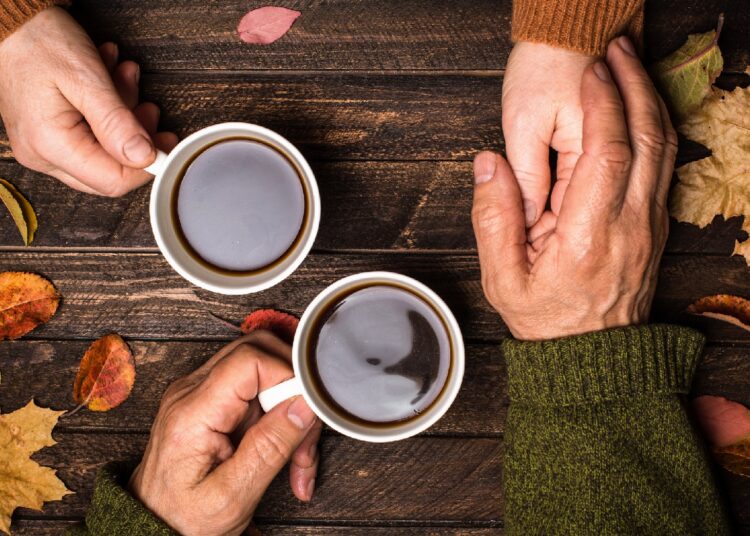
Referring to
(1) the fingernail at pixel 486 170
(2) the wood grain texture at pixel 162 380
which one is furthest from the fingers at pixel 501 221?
(2) the wood grain texture at pixel 162 380

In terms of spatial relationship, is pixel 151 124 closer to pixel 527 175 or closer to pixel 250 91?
pixel 250 91

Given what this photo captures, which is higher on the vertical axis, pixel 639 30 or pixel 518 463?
pixel 639 30

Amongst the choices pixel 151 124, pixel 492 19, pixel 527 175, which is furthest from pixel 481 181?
pixel 151 124

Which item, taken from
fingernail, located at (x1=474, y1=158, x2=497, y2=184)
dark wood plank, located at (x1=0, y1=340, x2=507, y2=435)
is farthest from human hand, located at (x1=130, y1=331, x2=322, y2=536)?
fingernail, located at (x1=474, y1=158, x2=497, y2=184)

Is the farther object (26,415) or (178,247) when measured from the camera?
(26,415)

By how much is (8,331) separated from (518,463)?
994mm

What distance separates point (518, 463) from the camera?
97 centimetres

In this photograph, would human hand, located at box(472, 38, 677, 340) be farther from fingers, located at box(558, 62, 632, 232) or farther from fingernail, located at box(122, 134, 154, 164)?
fingernail, located at box(122, 134, 154, 164)

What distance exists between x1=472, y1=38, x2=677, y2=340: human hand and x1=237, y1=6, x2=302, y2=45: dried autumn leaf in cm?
48

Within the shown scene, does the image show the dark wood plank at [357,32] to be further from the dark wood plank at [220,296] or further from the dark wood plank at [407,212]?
the dark wood plank at [220,296]

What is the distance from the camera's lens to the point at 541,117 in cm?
99

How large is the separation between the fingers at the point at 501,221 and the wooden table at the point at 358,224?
0.17 meters

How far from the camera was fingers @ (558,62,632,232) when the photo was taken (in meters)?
0.90

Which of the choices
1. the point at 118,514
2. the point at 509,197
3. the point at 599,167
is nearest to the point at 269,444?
the point at 118,514
